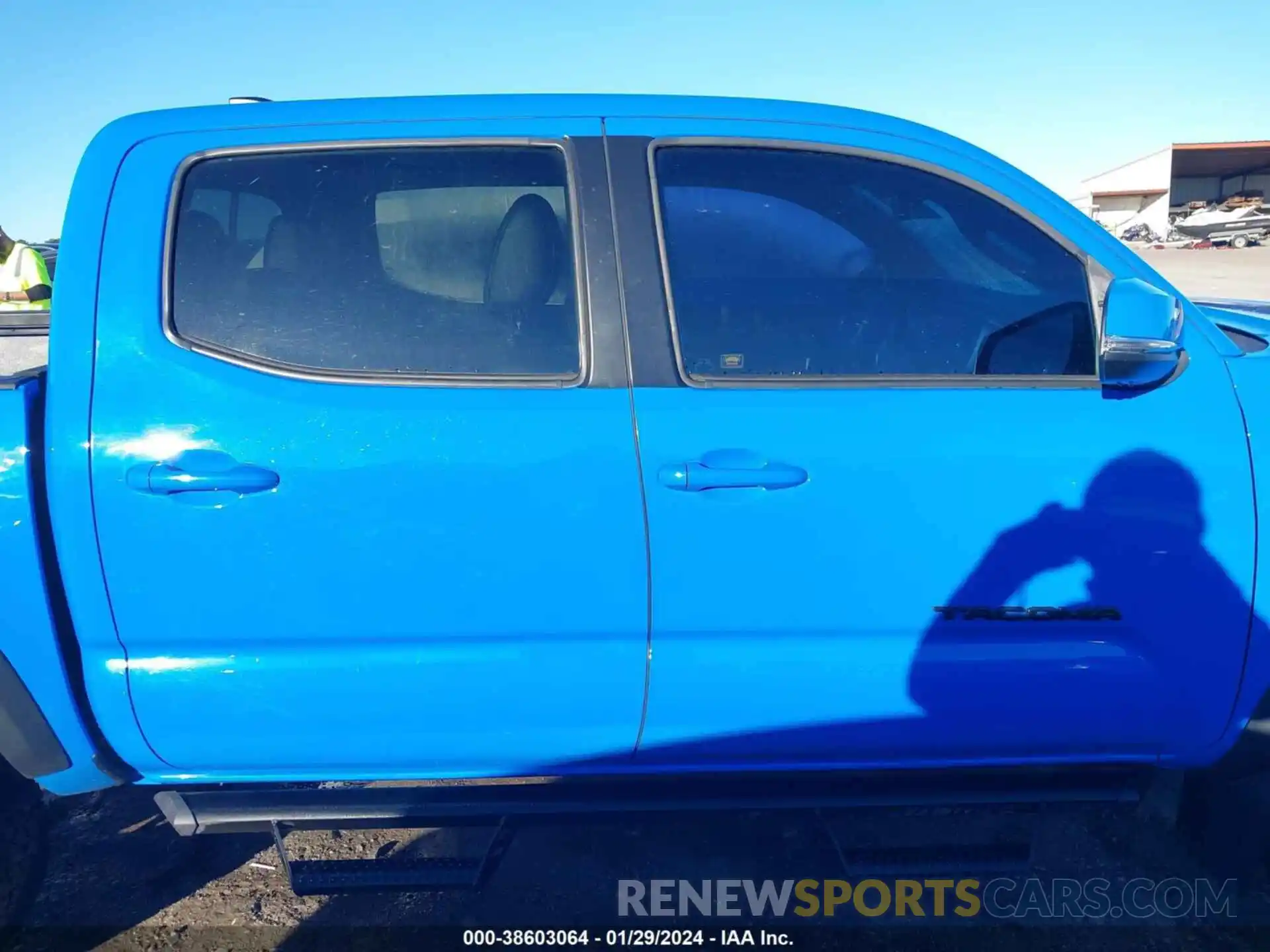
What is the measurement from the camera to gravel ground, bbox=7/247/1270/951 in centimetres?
220

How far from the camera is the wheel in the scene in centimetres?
204

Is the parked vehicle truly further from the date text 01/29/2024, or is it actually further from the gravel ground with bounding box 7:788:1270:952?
the date text 01/29/2024

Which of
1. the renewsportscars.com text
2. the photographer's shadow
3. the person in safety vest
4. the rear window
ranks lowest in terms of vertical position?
the renewsportscars.com text

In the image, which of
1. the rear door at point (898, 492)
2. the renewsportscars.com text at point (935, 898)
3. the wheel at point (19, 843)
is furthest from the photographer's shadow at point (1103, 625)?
the wheel at point (19, 843)

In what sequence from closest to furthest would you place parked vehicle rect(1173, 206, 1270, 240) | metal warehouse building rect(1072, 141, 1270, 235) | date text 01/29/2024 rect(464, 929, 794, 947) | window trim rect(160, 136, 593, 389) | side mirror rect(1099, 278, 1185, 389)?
side mirror rect(1099, 278, 1185, 389) < window trim rect(160, 136, 593, 389) < date text 01/29/2024 rect(464, 929, 794, 947) < parked vehicle rect(1173, 206, 1270, 240) < metal warehouse building rect(1072, 141, 1270, 235)

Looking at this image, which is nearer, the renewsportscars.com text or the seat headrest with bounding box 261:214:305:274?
the seat headrest with bounding box 261:214:305:274

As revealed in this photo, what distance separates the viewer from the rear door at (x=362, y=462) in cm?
175

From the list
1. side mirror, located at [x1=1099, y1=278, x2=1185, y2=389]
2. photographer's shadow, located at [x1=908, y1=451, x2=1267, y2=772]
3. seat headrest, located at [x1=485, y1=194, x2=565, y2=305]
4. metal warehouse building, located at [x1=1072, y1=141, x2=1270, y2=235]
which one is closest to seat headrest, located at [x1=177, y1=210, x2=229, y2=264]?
seat headrest, located at [x1=485, y1=194, x2=565, y2=305]

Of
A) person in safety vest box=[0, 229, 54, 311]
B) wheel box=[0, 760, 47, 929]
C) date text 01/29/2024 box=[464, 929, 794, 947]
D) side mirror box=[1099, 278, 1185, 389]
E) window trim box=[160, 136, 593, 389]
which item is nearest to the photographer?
side mirror box=[1099, 278, 1185, 389]

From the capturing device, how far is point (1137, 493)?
182 centimetres

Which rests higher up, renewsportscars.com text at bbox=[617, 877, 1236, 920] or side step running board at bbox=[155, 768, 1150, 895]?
side step running board at bbox=[155, 768, 1150, 895]

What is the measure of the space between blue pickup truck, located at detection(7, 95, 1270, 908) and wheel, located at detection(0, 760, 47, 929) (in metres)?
0.24

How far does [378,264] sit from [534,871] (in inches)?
65.8

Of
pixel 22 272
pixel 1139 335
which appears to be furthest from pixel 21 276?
pixel 1139 335
